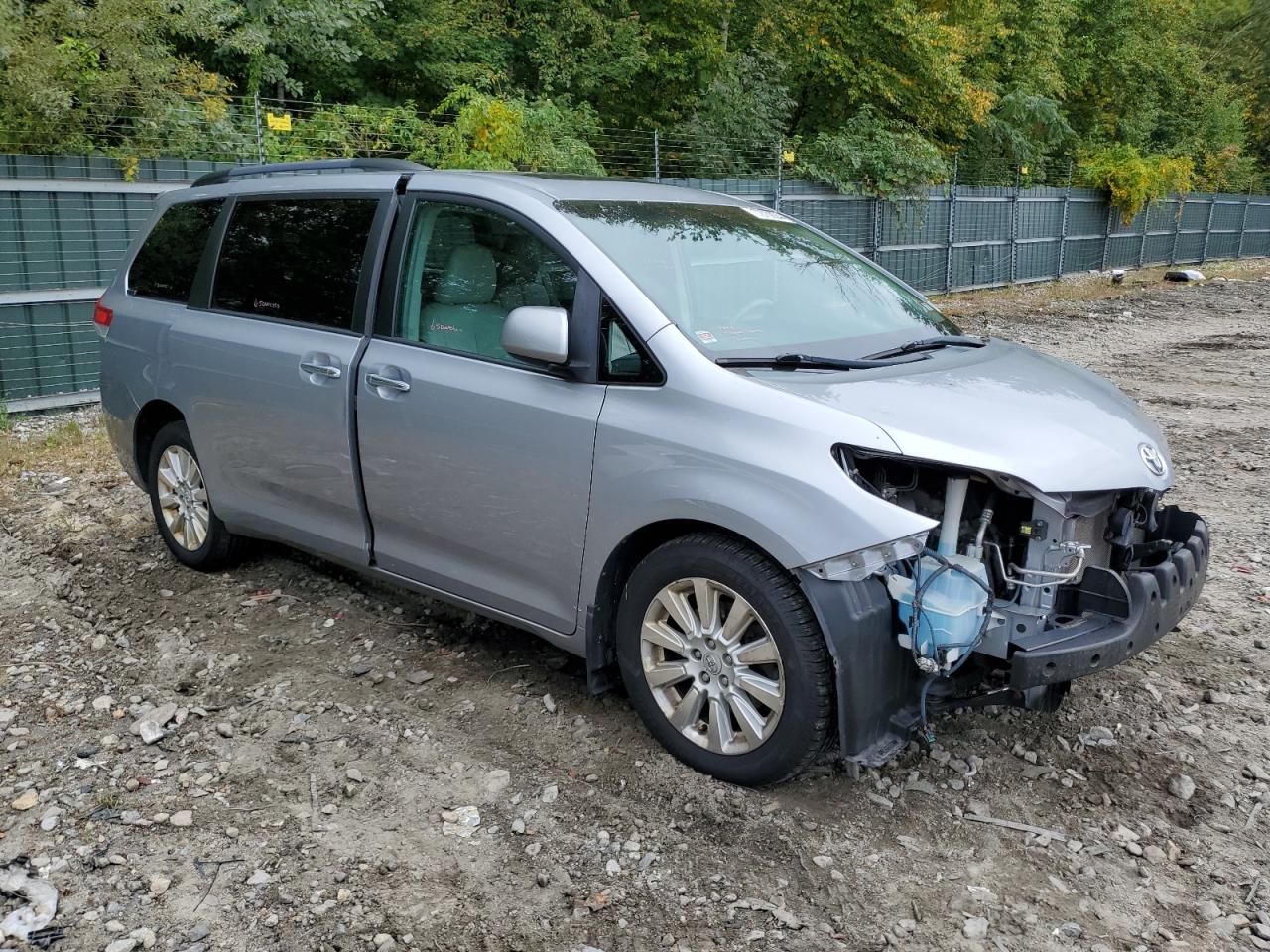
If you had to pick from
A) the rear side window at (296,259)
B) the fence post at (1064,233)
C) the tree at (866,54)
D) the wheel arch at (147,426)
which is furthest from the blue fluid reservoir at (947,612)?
the fence post at (1064,233)

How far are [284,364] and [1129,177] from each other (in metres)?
26.2

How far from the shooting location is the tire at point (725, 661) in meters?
3.36

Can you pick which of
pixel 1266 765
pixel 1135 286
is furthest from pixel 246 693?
pixel 1135 286

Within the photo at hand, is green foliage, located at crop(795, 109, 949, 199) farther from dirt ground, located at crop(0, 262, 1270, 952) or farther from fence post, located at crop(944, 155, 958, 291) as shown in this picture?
dirt ground, located at crop(0, 262, 1270, 952)

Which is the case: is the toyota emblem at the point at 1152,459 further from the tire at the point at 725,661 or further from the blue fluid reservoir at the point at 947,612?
the tire at the point at 725,661

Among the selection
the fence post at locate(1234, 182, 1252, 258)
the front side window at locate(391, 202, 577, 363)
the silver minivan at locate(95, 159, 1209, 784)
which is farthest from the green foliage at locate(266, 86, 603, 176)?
the fence post at locate(1234, 182, 1252, 258)

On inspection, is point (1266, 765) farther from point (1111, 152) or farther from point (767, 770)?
point (1111, 152)

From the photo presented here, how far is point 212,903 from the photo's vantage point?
123 inches

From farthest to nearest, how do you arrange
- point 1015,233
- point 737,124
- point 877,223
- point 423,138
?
point 1015,233 < point 737,124 < point 877,223 < point 423,138

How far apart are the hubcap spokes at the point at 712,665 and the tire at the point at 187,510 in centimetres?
267

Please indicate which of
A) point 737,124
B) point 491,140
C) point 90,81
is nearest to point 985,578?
point 90,81

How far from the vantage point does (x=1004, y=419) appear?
350cm

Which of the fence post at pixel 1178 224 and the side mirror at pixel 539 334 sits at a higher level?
the side mirror at pixel 539 334

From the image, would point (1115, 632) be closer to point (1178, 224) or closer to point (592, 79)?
point (592, 79)
